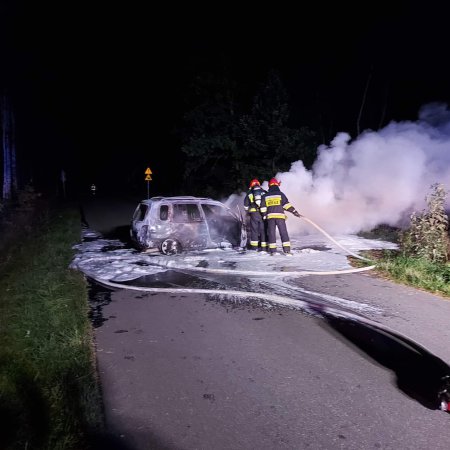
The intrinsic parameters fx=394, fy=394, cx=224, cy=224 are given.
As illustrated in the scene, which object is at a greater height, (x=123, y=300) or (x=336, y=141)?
(x=336, y=141)

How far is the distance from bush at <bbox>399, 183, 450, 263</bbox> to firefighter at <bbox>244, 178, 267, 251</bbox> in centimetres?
373

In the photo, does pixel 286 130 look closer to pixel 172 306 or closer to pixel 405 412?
pixel 172 306

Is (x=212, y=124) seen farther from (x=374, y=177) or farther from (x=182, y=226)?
(x=182, y=226)

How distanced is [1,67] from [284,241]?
59.9ft

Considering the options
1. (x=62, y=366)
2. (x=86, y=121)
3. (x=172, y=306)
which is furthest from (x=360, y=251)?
(x=86, y=121)

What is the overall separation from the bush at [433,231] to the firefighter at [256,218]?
373cm

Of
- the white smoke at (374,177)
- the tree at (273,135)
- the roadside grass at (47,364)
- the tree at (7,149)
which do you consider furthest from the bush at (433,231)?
the tree at (7,149)

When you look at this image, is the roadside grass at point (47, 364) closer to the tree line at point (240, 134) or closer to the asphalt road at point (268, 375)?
the asphalt road at point (268, 375)

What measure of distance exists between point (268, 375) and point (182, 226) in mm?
6202

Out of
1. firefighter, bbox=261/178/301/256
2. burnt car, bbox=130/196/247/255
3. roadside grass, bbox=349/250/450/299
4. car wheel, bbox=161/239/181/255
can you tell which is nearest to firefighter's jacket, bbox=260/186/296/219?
firefighter, bbox=261/178/301/256

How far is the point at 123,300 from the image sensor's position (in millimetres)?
6656

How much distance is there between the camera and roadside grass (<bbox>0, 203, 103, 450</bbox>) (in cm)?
318

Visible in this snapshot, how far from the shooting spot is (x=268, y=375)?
4.14 metres

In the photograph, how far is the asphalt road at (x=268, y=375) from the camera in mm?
3211
